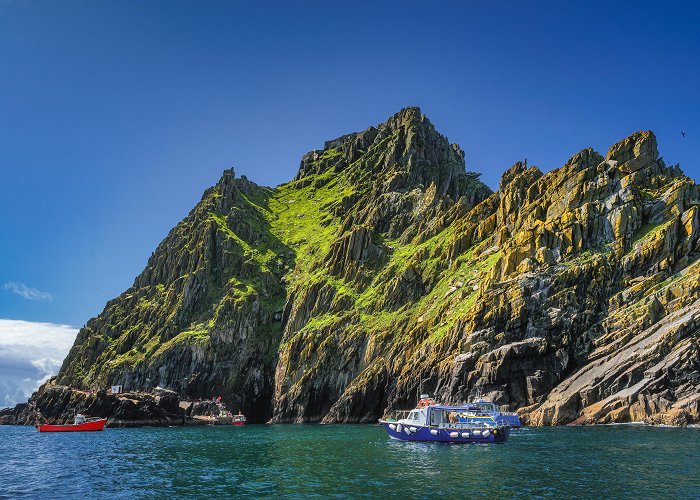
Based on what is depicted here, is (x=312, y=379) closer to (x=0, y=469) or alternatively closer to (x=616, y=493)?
(x=0, y=469)

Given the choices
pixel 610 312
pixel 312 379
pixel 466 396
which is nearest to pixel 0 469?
pixel 466 396

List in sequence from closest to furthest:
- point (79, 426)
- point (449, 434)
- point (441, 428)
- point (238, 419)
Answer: point (449, 434) → point (441, 428) → point (79, 426) → point (238, 419)

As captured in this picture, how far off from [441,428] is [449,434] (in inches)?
54.6

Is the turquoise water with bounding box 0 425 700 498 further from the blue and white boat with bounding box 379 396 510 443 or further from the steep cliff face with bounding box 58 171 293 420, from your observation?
the steep cliff face with bounding box 58 171 293 420

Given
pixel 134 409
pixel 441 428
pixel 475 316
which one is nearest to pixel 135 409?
pixel 134 409

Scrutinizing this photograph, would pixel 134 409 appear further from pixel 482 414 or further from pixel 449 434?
pixel 449 434

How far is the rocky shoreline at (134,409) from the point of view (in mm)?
143500

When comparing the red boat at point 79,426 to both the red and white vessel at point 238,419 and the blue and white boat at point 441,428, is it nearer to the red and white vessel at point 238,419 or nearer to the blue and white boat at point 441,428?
the red and white vessel at point 238,419

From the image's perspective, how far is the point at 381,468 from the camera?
5272 centimetres

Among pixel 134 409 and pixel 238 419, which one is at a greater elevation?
pixel 134 409

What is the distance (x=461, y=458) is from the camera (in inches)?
2370

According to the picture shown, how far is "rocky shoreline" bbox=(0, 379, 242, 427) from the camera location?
144 m

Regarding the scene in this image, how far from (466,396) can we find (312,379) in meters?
50.7

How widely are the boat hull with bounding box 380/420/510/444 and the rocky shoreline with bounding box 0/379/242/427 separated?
81.6 metres
